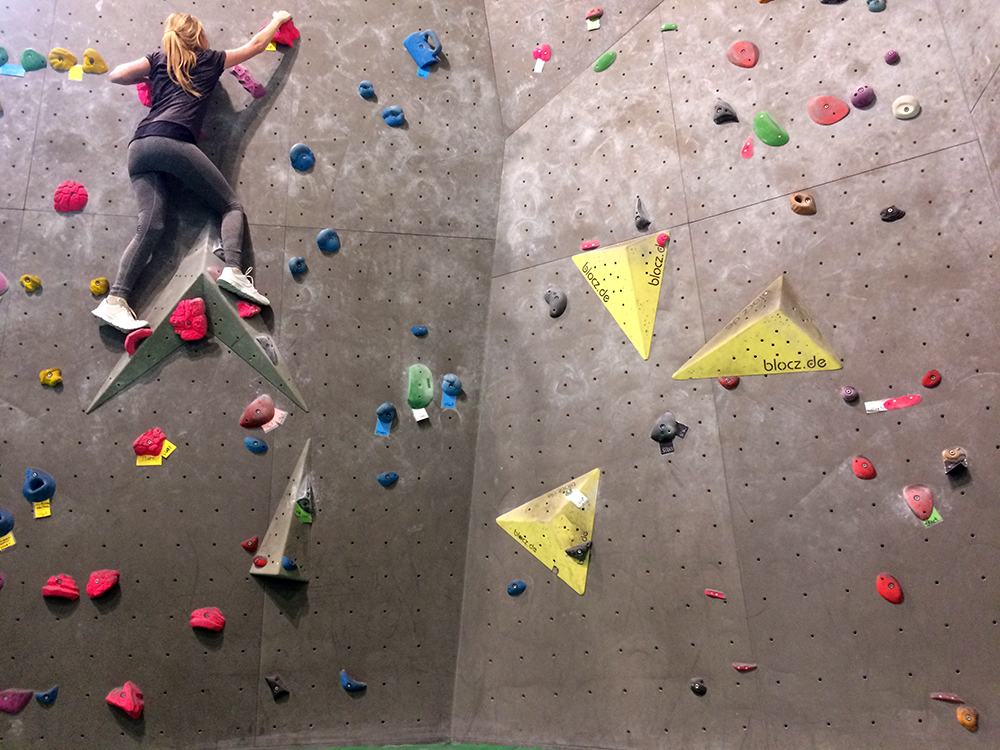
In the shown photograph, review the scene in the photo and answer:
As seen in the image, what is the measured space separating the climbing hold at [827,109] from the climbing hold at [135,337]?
3267mm

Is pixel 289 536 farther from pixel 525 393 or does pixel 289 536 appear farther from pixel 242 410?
pixel 525 393

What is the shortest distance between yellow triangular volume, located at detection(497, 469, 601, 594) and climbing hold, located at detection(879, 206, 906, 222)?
1.69 meters

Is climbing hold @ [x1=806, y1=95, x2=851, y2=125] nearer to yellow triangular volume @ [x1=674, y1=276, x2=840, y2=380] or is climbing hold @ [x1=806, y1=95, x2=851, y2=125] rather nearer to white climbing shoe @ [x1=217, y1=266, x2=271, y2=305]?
yellow triangular volume @ [x1=674, y1=276, x2=840, y2=380]

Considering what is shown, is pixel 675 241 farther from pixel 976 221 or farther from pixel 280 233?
→ pixel 280 233

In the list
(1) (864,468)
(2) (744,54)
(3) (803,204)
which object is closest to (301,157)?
(2) (744,54)

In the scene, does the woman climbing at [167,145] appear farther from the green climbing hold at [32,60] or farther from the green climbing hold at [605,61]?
the green climbing hold at [605,61]

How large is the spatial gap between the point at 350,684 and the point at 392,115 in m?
2.97

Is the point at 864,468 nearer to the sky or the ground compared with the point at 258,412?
nearer to the ground

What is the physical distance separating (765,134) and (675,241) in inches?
24.5

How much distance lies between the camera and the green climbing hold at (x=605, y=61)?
12.2 feet

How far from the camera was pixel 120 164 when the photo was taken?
11.2 ft

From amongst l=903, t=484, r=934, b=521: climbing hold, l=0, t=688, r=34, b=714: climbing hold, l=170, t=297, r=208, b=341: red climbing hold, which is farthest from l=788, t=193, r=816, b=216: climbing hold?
l=0, t=688, r=34, b=714: climbing hold

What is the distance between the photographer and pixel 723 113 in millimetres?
3301

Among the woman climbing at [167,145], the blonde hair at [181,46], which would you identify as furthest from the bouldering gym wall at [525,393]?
the blonde hair at [181,46]
